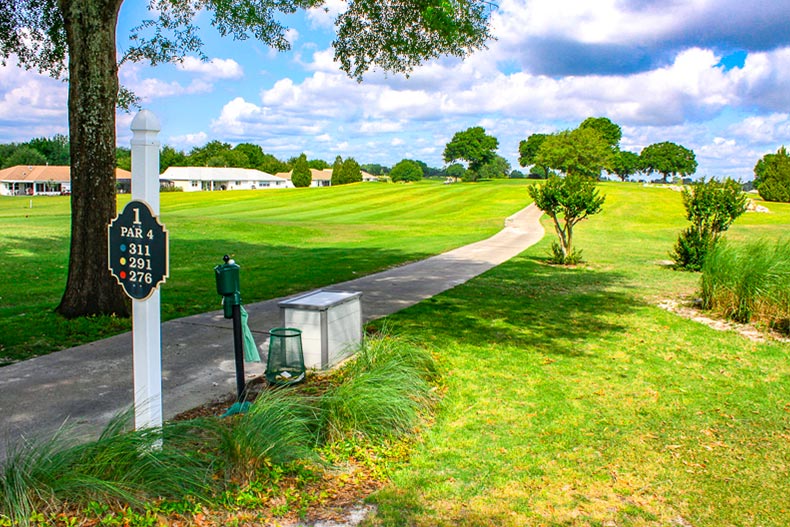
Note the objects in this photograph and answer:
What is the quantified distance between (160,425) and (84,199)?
5.49 metres

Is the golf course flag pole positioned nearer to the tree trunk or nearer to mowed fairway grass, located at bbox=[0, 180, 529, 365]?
mowed fairway grass, located at bbox=[0, 180, 529, 365]

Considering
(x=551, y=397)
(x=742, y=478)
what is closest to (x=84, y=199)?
(x=551, y=397)

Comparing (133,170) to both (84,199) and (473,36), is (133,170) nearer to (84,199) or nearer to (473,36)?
(84,199)

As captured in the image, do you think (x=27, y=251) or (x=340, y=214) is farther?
(x=340, y=214)

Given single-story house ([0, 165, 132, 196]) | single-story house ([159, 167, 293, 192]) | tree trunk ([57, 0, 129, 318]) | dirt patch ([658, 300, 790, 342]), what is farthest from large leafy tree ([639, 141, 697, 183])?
tree trunk ([57, 0, 129, 318])

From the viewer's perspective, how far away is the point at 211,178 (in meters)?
105

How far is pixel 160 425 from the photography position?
13.3 feet

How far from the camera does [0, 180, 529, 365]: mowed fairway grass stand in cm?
859

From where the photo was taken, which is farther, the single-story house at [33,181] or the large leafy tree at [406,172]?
the large leafy tree at [406,172]

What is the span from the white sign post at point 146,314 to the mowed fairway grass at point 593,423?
1.60 m

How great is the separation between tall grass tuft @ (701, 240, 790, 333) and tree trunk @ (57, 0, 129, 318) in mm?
9287

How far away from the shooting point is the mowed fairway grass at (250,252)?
859 centimetres

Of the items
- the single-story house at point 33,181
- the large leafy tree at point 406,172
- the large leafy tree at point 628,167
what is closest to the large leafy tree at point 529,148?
the large leafy tree at point 628,167

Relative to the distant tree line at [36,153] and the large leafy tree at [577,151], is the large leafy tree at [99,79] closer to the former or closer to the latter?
the large leafy tree at [577,151]
